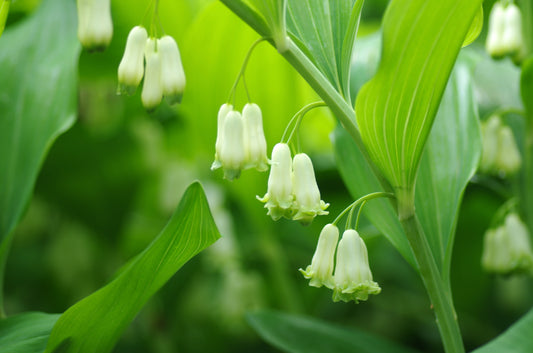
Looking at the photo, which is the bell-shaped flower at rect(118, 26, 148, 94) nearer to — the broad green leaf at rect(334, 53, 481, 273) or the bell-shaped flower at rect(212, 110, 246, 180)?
the bell-shaped flower at rect(212, 110, 246, 180)

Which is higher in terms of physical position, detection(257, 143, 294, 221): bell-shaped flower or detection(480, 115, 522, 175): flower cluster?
detection(257, 143, 294, 221): bell-shaped flower

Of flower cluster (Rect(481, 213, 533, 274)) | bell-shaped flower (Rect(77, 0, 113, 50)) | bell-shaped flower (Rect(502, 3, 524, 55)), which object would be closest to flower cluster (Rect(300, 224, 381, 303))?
bell-shaped flower (Rect(77, 0, 113, 50))

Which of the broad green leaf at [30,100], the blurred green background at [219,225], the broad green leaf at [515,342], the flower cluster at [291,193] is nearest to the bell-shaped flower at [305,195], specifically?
the flower cluster at [291,193]

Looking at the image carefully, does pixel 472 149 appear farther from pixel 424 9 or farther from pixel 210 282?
pixel 210 282

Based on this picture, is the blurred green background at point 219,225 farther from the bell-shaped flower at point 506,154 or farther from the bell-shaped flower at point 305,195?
the bell-shaped flower at point 305,195

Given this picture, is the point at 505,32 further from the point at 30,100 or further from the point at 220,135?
the point at 30,100

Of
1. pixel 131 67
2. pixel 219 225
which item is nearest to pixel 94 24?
pixel 131 67
